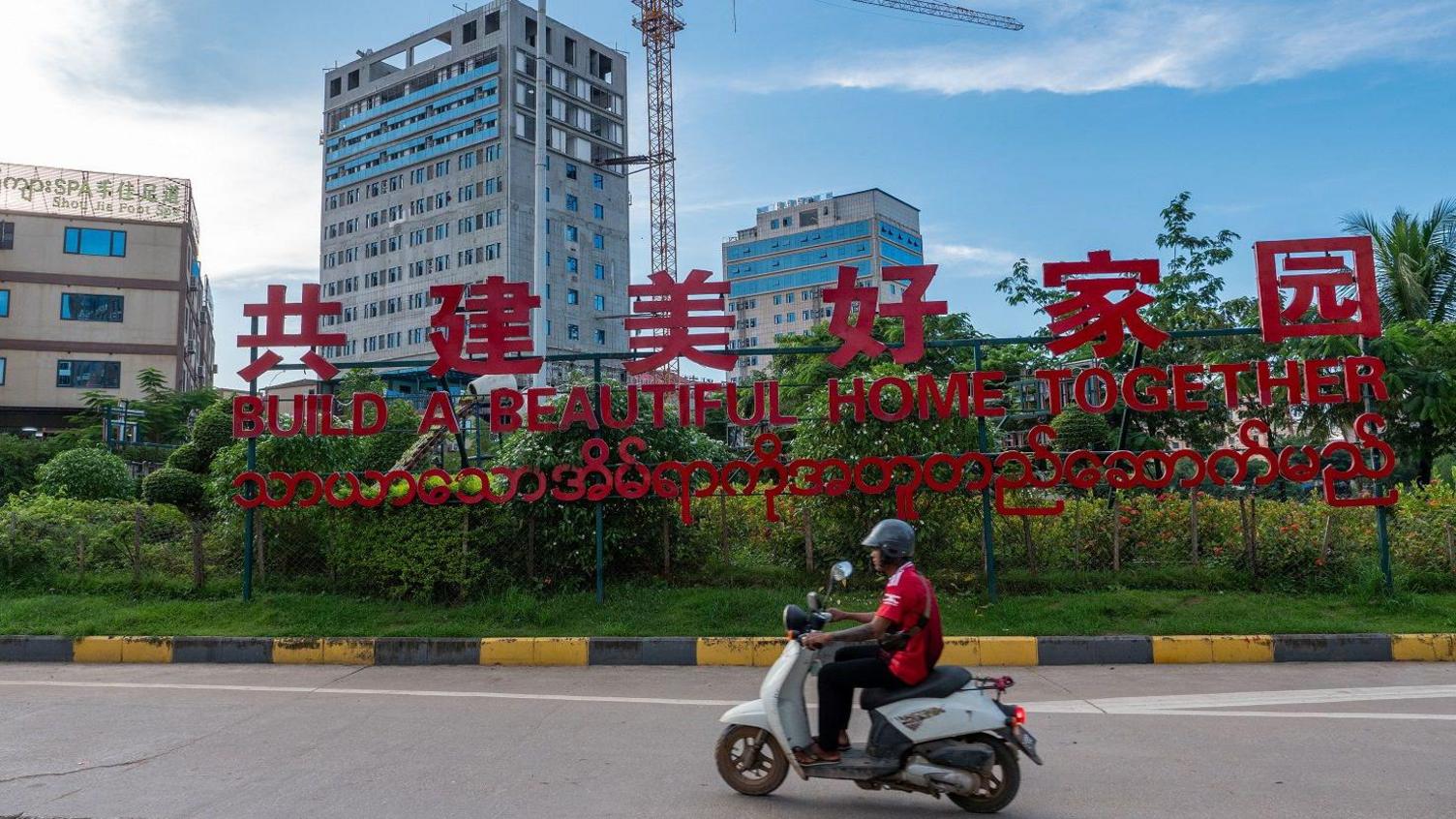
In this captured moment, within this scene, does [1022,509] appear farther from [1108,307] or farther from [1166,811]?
[1166,811]

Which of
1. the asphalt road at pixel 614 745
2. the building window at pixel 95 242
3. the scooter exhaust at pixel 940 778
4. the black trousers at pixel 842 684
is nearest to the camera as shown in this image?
the scooter exhaust at pixel 940 778

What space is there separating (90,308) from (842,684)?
41.8 m

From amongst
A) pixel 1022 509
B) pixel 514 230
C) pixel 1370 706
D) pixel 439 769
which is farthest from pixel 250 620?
pixel 514 230

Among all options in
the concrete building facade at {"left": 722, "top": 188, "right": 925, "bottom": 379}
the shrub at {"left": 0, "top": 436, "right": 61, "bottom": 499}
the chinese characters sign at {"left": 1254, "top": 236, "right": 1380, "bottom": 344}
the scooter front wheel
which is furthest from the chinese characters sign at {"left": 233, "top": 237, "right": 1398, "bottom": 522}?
the concrete building facade at {"left": 722, "top": 188, "right": 925, "bottom": 379}

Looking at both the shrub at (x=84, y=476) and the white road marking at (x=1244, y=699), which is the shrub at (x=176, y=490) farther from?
the white road marking at (x=1244, y=699)

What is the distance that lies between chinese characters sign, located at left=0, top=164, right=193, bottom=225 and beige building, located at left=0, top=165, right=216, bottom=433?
0.12 ft

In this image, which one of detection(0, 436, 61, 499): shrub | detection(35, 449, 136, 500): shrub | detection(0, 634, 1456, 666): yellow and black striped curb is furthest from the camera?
detection(0, 436, 61, 499): shrub

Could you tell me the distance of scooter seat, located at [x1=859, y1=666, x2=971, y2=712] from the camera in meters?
4.25

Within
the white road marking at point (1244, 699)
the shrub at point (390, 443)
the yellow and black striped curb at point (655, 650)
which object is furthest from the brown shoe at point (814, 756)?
the shrub at point (390, 443)

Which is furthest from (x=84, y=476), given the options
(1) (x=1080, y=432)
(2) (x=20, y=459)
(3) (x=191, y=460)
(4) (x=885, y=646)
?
(4) (x=885, y=646)

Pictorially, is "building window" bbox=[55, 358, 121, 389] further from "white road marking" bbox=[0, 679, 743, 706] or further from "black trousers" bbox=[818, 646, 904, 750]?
"black trousers" bbox=[818, 646, 904, 750]

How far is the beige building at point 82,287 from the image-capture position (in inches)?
1451

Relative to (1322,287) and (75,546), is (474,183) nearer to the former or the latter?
(75,546)

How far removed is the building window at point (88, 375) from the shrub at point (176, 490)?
2559 cm
